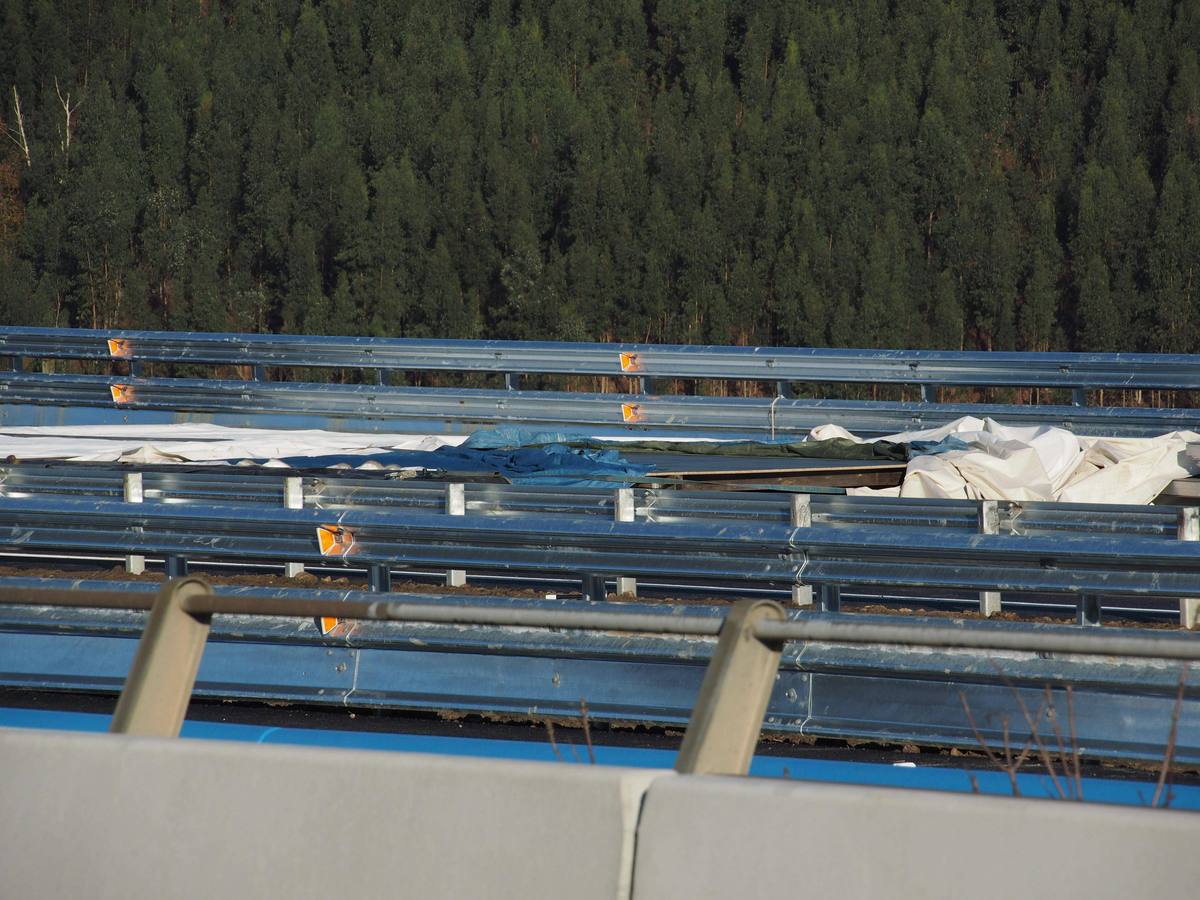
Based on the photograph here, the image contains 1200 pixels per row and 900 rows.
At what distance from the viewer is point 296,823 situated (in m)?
3.66

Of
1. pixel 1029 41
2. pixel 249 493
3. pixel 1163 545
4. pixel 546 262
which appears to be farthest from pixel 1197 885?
pixel 1029 41

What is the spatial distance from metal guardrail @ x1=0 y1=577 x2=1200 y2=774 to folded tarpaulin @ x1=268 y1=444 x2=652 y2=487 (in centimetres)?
603

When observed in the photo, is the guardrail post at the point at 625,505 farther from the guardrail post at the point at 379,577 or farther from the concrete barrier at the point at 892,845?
the concrete barrier at the point at 892,845

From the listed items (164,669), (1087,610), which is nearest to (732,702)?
(164,669)

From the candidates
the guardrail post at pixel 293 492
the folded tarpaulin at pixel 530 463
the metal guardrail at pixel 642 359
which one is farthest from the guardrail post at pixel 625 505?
the metal guardrail at pixel 642 359

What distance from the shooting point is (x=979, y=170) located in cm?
4528

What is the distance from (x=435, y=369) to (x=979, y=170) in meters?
33.4

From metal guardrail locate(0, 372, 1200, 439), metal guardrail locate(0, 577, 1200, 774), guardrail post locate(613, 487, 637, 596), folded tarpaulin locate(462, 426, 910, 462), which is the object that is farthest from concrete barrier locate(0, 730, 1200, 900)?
metal guardrail locate(0, 372, 1200, 439)

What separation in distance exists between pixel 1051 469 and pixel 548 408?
540 centimetres

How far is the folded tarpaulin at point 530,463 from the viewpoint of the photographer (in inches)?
407

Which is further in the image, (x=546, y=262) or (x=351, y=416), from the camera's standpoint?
(x=546, y=262)

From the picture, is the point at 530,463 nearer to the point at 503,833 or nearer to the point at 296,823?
the point at 296,823

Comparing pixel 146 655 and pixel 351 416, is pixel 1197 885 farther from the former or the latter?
pixel 351 416

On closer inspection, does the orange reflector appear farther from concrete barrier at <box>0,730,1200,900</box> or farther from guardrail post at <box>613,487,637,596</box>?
concrete barrier at <box>0,730,1200,900</box>
